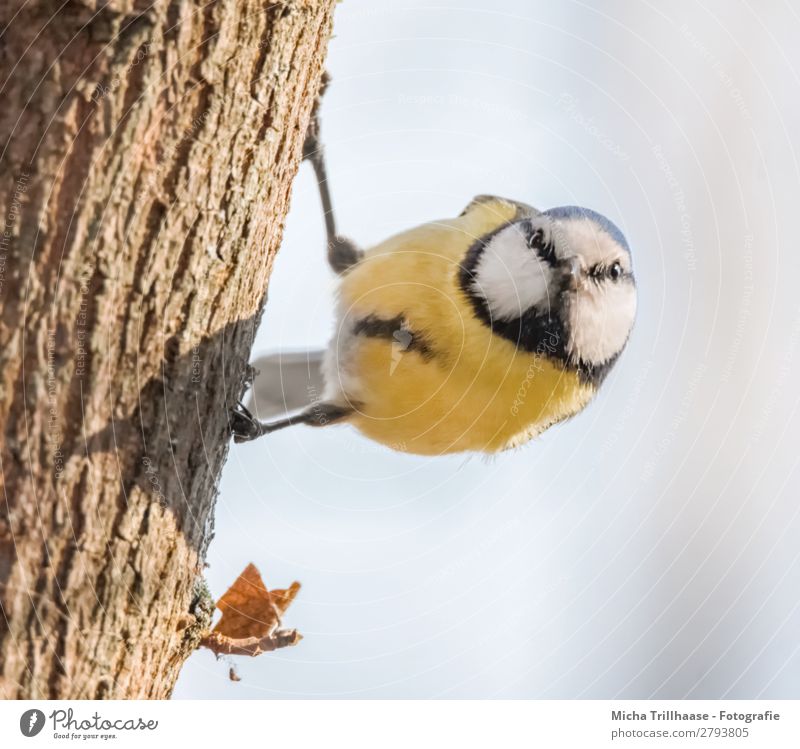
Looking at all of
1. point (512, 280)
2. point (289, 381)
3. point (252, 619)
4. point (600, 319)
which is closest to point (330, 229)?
point (289, 381)

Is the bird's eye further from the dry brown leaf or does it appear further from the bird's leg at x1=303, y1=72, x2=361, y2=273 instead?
the dry brown leaf

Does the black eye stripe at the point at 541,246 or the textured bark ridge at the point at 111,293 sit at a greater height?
the black eye stripe at the point at 541,246

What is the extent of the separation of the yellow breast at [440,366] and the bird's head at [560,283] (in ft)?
0.10

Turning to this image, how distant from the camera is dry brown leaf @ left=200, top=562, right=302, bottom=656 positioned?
129cm

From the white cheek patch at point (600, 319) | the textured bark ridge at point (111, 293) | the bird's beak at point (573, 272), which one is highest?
the bird's beak at point (573, 272)

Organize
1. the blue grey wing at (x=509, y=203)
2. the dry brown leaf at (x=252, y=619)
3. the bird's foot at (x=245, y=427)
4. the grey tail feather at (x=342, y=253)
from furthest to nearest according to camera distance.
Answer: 1. the grey tail feather at (x=342, y=253)
2. the blue grey wing at (x=509, y=203)
3. the bird's foot at (x=245, y=427)
4. the dry brown leaf at (x=252, y=619)

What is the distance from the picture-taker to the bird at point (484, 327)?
59.3 inches

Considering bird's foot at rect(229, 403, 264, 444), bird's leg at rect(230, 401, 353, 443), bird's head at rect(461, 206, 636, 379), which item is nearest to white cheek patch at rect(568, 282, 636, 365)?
bird's head at rect(461, 206, 636, 379)

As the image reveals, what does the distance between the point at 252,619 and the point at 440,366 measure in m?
0.54

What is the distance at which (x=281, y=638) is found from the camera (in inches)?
51.1

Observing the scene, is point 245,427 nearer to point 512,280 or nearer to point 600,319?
point 512,280

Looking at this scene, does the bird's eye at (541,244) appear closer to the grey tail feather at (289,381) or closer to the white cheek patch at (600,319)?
the white cheek patch at (600,319)

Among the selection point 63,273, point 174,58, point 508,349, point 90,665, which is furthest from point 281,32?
point 90,665

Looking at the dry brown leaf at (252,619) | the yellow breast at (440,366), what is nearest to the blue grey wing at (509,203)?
the yellow breast at (440,366)
